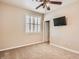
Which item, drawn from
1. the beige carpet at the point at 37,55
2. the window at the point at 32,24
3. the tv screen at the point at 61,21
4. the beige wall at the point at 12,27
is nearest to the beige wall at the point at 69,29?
the tv screen at the point at 61,21

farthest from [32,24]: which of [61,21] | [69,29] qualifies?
[69,29]

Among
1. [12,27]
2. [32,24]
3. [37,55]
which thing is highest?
[32,24]

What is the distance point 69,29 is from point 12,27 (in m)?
3.36

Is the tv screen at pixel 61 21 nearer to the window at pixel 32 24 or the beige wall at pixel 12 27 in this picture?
the window at pixel 32 24

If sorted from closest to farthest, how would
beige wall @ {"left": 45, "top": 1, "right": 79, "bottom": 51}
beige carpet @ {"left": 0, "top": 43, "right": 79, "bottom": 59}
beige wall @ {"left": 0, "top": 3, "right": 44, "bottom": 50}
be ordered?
1. beige carpet @ {"left": 0, "top": 43, "right": 79, "bottom": 59}
2. beige wall @ {"left": 45, "top": 1, "right": 79, "bottom": 51}
3. beige wall @ {"left": 0, "top": 3, "right": 44, "bottom": 50}

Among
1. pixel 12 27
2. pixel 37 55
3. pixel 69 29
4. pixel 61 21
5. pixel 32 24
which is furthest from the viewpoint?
pixel 32 24

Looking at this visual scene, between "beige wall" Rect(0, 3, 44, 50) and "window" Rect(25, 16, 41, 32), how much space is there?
0.37 m

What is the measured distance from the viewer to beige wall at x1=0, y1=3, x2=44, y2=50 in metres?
4.25

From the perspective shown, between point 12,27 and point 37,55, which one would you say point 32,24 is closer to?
point 12,27

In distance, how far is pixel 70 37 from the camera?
406 cm

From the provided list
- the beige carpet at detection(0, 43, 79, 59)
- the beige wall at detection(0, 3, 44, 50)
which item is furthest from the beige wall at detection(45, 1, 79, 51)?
the beige wall at detection(0, 3, 44, 50)

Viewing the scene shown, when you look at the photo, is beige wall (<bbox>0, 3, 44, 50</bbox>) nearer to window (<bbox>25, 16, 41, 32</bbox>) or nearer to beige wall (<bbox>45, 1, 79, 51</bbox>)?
window (<bbox>25, 16, 41, 32</bbox>)

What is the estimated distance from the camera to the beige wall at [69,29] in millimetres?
3783

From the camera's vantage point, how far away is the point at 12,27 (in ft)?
15.1
